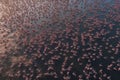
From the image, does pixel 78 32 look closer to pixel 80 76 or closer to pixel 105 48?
pixel 105 48

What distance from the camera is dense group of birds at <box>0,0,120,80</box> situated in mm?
10797

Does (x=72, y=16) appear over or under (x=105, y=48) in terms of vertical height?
over

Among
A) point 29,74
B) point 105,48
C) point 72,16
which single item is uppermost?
point 72,16

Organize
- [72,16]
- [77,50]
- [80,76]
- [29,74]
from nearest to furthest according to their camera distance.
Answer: [80,76]
[29,74]
[77,50]
[72,16]

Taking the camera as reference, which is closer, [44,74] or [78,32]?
[44,74]

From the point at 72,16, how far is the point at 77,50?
130 inches

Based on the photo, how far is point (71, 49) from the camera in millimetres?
12102

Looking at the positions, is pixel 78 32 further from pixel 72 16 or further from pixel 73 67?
pixel 73 67

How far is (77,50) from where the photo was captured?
1197 cm

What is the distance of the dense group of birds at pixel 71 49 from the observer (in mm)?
10797

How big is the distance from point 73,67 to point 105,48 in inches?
75.1

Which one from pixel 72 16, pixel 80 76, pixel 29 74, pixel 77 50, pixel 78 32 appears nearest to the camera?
pixel 80 76

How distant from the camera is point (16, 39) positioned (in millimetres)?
13836

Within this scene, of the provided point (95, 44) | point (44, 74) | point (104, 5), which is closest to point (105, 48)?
point (95, 44)
